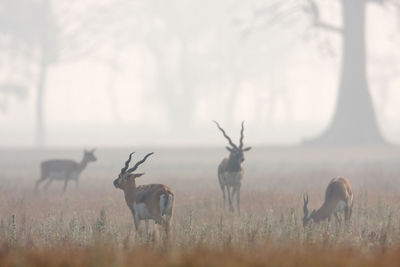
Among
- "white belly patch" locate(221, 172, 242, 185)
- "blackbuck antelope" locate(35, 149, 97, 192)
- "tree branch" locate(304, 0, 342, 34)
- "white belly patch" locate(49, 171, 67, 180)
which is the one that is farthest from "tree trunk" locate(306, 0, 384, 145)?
"white belly patch" locate(221, 172, 242, 185)

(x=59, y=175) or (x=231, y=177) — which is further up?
(x=59, y=175)

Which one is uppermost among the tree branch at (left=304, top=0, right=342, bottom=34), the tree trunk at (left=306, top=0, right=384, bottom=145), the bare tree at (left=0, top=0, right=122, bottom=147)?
the bare tree at (left=0, top=0, right=122, bottom=147)

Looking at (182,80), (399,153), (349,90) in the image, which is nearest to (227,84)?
(182,80)

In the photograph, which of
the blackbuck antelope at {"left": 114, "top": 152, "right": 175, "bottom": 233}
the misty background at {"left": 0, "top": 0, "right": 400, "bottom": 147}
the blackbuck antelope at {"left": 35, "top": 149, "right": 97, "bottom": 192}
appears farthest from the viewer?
the misty background at {"left": 0, "top": 0, "right": 400, "bottom": 147}

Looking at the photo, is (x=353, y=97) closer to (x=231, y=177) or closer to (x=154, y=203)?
(x=231, y=177)

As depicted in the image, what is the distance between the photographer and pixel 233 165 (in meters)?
16.9

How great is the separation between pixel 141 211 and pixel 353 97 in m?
33.7

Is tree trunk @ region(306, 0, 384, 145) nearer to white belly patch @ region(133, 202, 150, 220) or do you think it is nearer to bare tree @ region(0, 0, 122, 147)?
bare tree @ region(0, 0, 122, 147)

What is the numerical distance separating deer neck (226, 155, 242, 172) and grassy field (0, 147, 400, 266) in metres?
0.85

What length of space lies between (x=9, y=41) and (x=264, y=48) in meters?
45.3

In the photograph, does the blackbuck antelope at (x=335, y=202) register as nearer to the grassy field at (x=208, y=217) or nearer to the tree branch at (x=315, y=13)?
the grassy field at (x=208, y=217)

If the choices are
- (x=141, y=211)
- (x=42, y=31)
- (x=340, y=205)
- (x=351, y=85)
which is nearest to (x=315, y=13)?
(x=351, y=85)

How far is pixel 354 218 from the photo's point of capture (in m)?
14.4

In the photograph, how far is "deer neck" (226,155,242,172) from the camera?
55.2 feet
